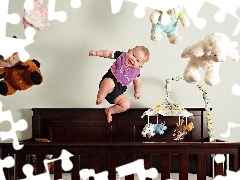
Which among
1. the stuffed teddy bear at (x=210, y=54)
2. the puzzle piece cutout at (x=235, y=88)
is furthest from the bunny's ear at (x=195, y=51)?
the puzzle piece cutout at (x=235, y=88)

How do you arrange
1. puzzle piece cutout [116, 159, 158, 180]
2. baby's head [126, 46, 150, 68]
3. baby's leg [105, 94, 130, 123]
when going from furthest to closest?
baby's leg [105, 94, 130, 123] → baby's head [126, 46, 150, 68] → puzzle piece cutout [116, 159, 158, 180]

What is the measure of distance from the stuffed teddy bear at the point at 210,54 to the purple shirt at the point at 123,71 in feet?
1.28

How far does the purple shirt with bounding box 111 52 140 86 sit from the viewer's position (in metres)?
2.46

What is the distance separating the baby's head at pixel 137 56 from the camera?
2412mm

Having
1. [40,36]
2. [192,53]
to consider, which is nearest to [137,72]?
[192,53]

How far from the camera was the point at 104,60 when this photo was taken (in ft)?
10.0

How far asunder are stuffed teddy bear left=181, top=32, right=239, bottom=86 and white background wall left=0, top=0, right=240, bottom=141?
856 mm

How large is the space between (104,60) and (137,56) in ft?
2.22

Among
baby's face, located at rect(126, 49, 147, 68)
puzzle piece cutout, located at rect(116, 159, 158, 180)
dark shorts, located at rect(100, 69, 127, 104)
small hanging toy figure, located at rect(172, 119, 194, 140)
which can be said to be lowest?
puzzle piece cutout, located at rect(116, 159, 158, 180)

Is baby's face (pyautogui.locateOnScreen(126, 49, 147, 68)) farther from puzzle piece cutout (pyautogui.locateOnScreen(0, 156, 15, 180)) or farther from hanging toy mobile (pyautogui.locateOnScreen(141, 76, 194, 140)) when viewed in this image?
puzzle piece cutout (pyautogui.locateOnScreen(0, 156, 15, 180))

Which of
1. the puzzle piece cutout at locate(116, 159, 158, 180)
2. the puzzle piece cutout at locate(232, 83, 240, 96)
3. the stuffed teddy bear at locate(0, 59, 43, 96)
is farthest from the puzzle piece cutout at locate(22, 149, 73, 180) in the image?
the puzzle piece cutout at locate(232, 83, 240, 96)

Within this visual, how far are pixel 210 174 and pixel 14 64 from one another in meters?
1.43

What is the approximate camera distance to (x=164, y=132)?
3.02 m

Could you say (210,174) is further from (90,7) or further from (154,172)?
(90,7)
